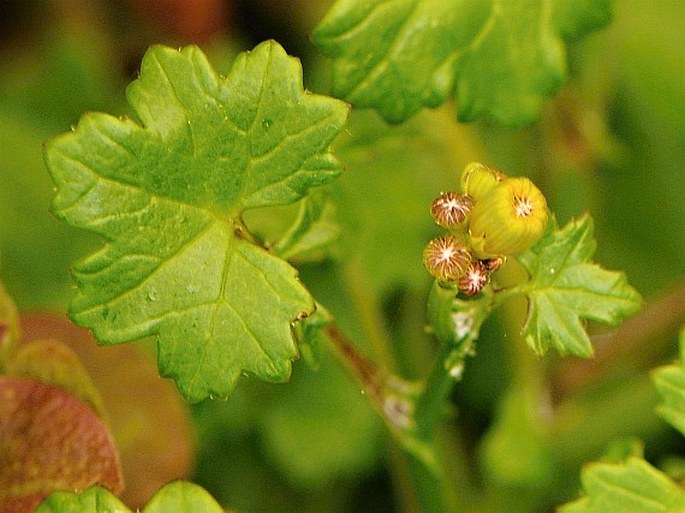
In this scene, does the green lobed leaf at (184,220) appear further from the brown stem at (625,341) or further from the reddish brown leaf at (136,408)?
the brown stem at (625,341)

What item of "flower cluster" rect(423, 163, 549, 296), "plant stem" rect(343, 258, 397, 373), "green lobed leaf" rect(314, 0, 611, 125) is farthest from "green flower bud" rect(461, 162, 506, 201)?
"plant stem" rect(343, 258, 397, 373)

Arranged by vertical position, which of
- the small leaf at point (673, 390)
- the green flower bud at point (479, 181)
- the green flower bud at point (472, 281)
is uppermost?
the green flower bud at point (479, 181)

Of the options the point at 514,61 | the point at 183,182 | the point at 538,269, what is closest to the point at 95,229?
the point at 183,182

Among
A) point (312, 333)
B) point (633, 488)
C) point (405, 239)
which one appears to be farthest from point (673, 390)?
point (405, 239)

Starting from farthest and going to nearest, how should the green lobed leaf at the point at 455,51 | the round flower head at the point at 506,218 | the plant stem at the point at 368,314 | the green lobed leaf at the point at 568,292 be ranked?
the plant stem at the point at 368,314
the green lobed leaf at the point at 455,51
the green lobed leaf at the point at 568,292
the round flower head at the point at 506,218

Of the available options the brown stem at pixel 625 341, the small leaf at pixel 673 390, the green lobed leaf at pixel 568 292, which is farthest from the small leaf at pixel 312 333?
the brown stem at pixel 625 341

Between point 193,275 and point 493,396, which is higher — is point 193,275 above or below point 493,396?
above

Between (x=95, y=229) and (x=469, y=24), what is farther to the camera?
(x=469, y=24)

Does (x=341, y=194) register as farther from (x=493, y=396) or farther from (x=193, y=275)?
(x=493, y=396)
